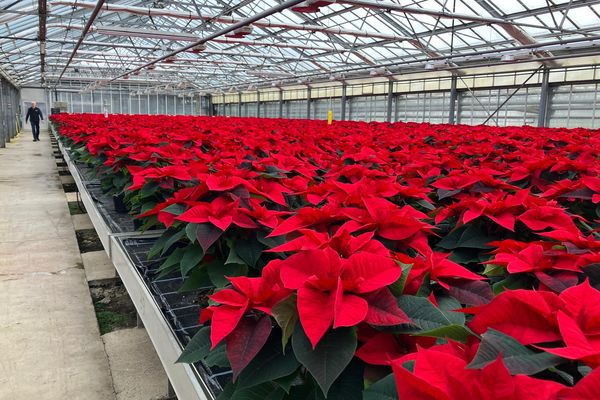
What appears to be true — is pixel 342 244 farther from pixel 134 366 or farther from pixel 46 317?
pixel 46 317

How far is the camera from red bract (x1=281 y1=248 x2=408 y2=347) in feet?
2.60

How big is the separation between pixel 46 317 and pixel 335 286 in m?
2.89

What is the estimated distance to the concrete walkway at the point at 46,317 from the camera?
2.43m

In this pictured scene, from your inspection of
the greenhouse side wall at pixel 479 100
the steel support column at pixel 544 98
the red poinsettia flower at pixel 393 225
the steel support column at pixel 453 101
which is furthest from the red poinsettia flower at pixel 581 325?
the steel support column at pixel 453 101

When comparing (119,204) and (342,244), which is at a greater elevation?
(342,244)

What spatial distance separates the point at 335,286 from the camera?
86cm

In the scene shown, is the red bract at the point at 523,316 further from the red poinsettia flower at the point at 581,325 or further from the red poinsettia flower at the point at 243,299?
the red poinsettia flower at the point at 243,299

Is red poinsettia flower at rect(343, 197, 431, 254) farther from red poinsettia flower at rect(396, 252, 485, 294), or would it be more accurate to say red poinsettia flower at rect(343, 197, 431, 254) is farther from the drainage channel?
the drainage channel

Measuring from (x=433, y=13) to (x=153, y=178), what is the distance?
7.71m

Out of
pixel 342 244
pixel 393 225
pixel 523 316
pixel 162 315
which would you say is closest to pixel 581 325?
pixel 523 316

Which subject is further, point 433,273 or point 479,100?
point 479,100

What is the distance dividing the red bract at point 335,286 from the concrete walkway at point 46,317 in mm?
1872

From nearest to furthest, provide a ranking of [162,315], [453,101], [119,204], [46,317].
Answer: [162,315] → [46,317] → [119,204] → [453,101]

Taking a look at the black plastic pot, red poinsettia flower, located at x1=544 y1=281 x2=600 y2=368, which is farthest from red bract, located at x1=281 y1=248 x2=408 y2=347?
the black plastic pot
